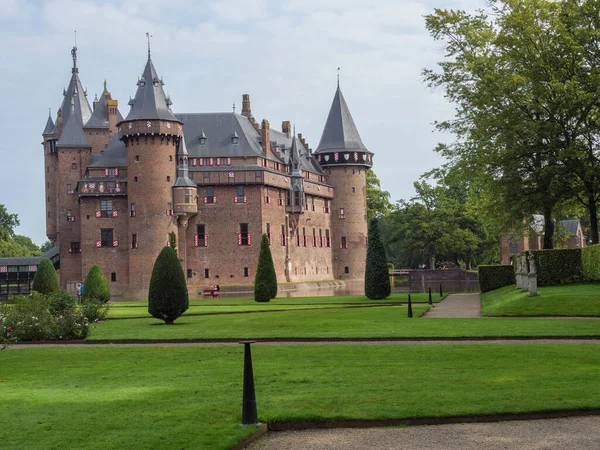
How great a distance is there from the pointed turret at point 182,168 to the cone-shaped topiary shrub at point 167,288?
4090 centimetres

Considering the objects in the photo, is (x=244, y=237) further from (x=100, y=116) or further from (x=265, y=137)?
(x=100, y=116)

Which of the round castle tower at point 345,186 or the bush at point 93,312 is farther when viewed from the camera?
the round castle tower at point 345,186

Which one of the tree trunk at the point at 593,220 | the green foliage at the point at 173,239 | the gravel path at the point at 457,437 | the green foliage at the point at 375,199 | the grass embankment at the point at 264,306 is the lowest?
the gravel path at the point at 457,437

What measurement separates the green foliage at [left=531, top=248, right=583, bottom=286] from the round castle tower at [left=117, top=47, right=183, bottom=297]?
35.1 m

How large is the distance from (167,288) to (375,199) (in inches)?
2653

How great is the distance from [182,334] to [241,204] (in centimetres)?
4989

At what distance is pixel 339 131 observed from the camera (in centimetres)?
8344

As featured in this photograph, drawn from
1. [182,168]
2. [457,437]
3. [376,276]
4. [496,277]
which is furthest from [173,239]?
[457,437]

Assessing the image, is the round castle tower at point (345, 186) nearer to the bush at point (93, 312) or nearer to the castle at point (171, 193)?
the castle at point (171, 193)

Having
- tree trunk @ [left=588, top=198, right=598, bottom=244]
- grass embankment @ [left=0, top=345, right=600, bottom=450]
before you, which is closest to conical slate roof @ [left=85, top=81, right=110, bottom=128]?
tree trunk @ [left=588, top=198, right=598, bottom=244]

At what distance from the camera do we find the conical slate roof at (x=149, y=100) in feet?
207

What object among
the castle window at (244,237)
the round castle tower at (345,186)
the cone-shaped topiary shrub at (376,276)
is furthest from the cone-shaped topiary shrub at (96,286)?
the round castle tower at (345,186)

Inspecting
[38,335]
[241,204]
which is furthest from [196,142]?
[38,335]

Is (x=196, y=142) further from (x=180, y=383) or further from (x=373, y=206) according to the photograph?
(x=180, y=383)
